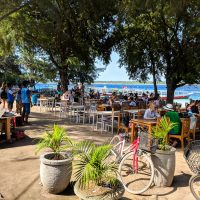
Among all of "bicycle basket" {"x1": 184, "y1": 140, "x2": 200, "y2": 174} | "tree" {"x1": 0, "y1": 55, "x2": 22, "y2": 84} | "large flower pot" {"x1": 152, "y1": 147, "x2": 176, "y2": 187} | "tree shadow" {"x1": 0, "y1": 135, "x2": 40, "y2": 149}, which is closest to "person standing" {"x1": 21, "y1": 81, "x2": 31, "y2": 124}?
"tree shadow" {"x1": 0, "y1": 135, "x2": 40, "y2": 149}

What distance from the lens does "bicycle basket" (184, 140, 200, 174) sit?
470 cm

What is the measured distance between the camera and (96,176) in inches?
161

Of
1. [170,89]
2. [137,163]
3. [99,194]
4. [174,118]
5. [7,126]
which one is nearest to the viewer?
[99,194]

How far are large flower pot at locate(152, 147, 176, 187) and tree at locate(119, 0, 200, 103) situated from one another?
14.2 m

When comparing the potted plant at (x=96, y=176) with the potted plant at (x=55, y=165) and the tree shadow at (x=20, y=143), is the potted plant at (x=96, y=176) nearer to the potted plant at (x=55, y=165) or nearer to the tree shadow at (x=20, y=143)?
the potted plant at (x=55, y=165)

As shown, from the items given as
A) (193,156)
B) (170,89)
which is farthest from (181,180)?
(170,89)

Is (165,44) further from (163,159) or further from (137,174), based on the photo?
(163,159)

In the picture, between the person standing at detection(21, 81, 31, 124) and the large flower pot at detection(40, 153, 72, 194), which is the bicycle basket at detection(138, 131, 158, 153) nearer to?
the large flower pot at detection(40, 153, 72, 194)

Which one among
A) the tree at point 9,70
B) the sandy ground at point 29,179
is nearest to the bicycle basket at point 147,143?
the sandy ground at point 29,179

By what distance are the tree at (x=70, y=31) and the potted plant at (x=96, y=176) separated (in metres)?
12.7

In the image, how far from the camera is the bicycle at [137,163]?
203 inches

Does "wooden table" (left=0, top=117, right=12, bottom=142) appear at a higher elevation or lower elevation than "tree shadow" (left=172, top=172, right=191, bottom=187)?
higher

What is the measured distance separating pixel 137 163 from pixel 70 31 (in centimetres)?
1407

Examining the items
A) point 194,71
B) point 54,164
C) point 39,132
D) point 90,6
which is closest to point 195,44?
point 194,71
